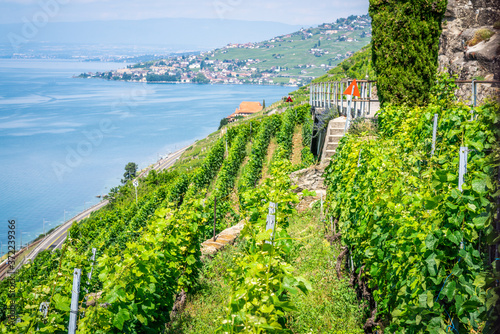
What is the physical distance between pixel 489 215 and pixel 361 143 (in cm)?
384

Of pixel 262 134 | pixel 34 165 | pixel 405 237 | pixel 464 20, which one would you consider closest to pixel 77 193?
pixel 34 165

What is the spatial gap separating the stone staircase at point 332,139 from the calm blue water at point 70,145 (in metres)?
41.1

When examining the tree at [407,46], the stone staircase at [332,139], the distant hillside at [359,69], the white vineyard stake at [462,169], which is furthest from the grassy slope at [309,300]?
the distant hillside at [359,69]

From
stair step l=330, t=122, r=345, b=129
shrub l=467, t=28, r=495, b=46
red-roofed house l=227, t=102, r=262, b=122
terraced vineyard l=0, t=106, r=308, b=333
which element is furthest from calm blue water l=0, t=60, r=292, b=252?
shrub l=467, t=28, r=495, b=46

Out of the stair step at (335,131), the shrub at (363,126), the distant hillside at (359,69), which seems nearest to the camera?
the shrub at (363,126)

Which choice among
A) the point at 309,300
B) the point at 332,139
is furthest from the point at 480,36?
the point at 309,300

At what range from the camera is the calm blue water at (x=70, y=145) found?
162ft

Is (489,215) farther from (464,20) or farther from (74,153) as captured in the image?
(74,153)

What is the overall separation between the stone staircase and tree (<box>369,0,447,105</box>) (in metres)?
1.90

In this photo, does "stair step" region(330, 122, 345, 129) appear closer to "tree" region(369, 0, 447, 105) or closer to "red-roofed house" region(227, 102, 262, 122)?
"tree" region(369, 0, 447, 105)

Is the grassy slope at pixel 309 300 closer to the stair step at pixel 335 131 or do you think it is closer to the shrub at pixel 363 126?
the shrub at pixel 363 126

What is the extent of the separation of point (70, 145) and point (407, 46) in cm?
6033

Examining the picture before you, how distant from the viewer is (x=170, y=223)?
4957 mm

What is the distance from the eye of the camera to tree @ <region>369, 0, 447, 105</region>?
32.7 feet
